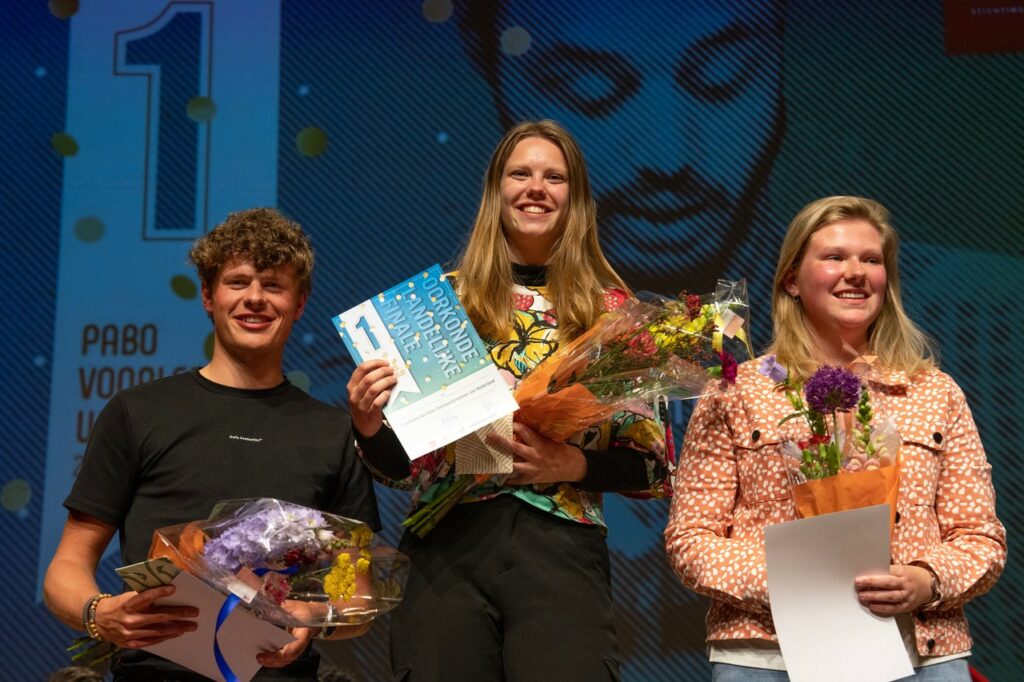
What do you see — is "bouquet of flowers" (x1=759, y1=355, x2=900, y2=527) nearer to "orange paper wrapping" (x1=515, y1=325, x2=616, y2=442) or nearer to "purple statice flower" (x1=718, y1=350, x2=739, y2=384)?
"purple statice flower" (x1=718, y1=350, x2=739, y2=384)

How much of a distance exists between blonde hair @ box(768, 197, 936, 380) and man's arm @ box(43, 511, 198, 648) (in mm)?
1268

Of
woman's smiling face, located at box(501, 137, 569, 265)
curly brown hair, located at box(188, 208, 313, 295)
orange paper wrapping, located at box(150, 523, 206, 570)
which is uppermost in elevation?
woman's smiling face, located at box(501, 137, 569, 265)

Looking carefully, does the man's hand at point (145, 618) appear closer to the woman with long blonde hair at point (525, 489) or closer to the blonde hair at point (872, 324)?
the woman with long blonde hair at point (525, 489)

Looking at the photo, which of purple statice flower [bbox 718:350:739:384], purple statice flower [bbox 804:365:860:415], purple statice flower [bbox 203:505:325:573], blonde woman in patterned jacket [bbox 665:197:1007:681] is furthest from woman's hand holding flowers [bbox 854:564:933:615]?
purple statice flower [bbox 203:505:325:573]

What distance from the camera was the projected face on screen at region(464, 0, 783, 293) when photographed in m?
3.44

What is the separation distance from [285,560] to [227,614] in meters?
0.14

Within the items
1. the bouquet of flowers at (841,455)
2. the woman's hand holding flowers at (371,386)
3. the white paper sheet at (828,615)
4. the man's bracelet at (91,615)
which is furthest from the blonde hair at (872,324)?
the man's bracelet at (91,615)

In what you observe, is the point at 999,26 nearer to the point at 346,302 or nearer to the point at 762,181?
the point at 762,181

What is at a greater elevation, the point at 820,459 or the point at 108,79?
the point at 108,79

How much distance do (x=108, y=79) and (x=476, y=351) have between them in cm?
229

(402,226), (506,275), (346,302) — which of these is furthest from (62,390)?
(506,275)

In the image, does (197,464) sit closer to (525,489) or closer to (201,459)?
(201,459)

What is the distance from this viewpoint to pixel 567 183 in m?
2.30

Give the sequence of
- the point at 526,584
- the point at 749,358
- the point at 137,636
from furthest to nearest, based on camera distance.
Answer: the point at 749,358, the point at 526,584, the point at 137,636
